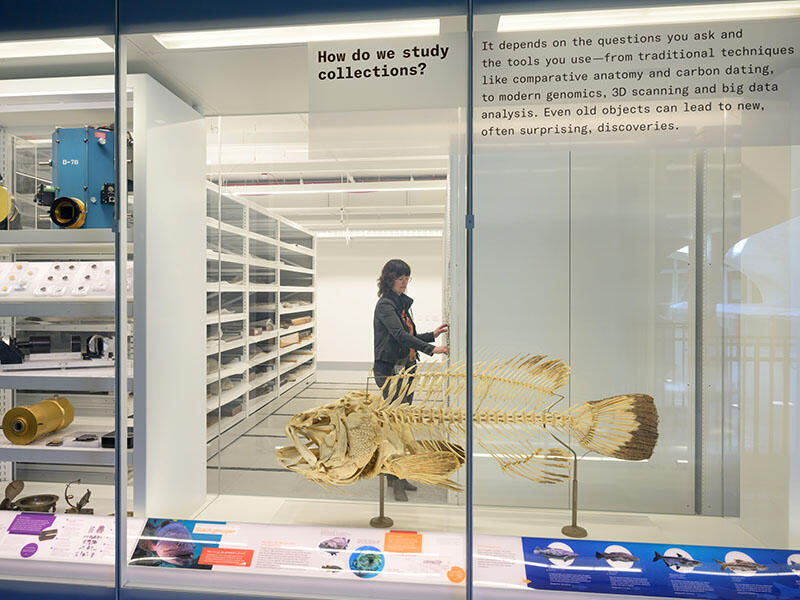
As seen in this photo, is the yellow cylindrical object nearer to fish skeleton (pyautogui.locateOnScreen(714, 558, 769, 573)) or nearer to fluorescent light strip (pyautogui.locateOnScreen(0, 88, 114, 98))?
fluorescent light strip (pyautogui.locateOnScreen(0, 88, 114, 98))

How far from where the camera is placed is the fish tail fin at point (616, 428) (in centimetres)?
203

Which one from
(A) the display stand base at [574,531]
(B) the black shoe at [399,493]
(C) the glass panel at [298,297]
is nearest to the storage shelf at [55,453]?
(C) the glass panel at [298,297]

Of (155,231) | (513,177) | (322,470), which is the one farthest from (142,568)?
(513,177)

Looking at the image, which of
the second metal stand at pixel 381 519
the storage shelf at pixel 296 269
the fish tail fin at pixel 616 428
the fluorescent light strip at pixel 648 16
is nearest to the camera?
the fluorescent light strip at pixel 648 16

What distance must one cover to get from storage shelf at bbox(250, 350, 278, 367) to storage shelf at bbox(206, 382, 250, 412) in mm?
124

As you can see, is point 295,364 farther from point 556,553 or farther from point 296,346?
point 556,553

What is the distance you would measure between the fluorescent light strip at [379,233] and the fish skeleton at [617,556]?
142cm

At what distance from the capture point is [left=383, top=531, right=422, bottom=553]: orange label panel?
1975 mm

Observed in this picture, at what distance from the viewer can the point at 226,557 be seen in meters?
1.98

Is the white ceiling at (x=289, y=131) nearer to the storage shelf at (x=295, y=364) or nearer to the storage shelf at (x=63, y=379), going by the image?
the storage shelf at (x=295, y=364)

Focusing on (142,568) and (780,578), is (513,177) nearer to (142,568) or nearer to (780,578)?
(780,578)

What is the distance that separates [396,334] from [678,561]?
1.39m

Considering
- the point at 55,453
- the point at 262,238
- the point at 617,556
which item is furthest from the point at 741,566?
the point at 55,453

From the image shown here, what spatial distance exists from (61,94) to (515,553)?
2912 millimetres
